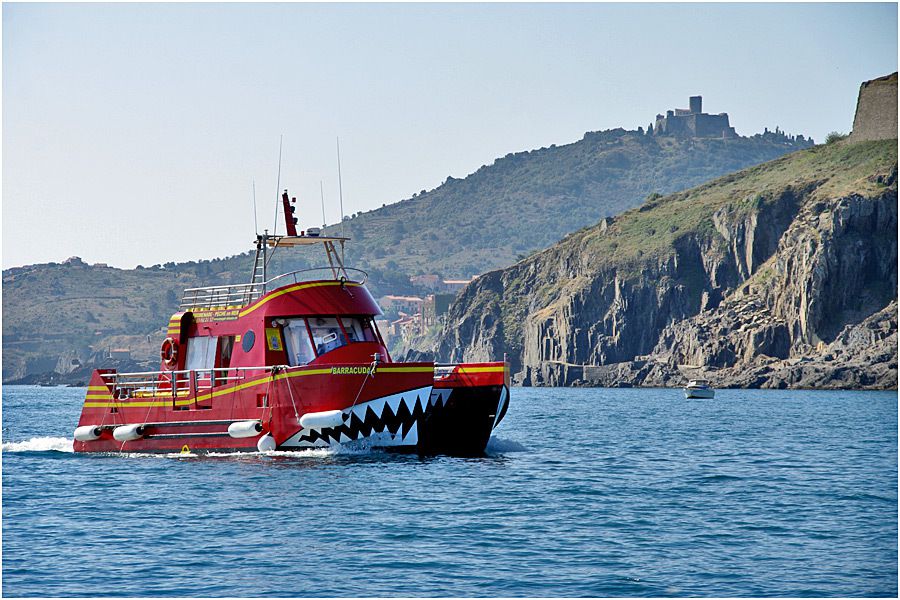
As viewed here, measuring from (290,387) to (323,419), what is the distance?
136 centimetres

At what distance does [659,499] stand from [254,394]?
449 inches

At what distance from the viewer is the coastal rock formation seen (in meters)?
140

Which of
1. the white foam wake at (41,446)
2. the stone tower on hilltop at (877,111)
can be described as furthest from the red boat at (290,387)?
the stone tower on hilltop at (877,111)

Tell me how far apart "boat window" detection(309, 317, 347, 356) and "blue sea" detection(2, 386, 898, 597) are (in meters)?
3.26

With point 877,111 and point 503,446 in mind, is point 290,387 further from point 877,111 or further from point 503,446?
point 877,111

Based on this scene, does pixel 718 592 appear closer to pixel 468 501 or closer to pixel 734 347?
pixel 468 501

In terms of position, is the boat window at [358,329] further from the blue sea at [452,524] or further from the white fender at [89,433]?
the white fender at [89,433]

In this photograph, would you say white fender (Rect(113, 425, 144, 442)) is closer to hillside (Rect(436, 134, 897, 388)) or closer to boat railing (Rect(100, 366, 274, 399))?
boat railing (Rect(100, 366, 274, 399))

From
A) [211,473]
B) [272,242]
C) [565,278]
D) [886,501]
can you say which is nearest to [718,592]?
[886,501]

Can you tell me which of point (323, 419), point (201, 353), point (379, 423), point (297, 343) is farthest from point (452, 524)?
point (201, 353)

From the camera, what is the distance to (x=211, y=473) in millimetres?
30109

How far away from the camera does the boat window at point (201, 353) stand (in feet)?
119

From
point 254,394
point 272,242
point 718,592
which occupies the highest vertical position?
point 272,242

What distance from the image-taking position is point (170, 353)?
121 ft
